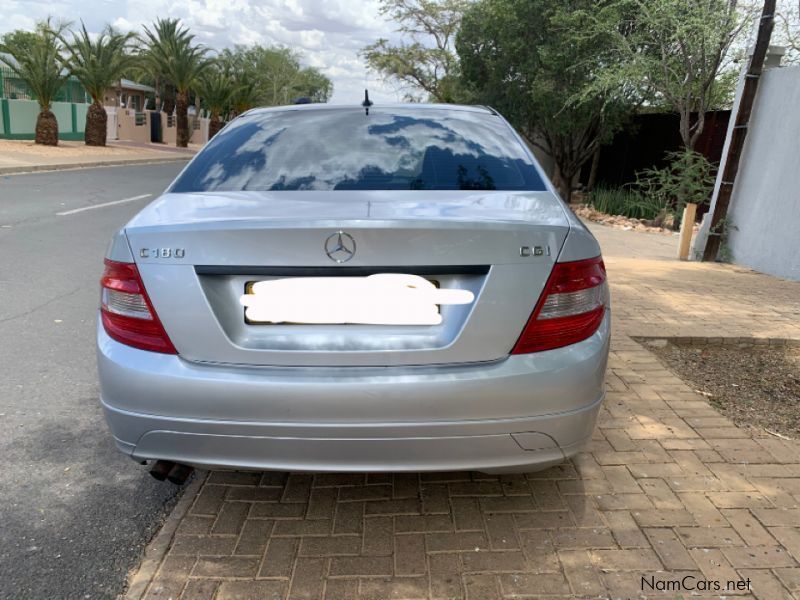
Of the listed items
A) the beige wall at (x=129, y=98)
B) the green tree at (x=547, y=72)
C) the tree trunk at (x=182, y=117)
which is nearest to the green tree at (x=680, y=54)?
the green tree at (x=547, y=72)

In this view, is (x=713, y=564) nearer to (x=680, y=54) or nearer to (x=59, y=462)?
(x=59, y=462)

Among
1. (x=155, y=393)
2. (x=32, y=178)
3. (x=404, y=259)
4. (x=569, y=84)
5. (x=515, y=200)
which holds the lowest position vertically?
(x=32, y=178)

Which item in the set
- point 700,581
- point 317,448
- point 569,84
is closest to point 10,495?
point 317,448

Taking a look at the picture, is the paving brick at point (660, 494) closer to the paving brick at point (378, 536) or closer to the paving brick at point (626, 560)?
the paving brick at point (626, 560)

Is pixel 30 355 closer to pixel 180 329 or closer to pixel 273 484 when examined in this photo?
pixel 273 484

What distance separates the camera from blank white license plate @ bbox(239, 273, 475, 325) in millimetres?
2090

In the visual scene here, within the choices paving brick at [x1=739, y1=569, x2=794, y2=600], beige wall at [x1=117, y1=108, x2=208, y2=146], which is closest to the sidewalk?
beige wall at [x1=117, y1=108, x2=208, y2=146]

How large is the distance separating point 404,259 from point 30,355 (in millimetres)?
3385

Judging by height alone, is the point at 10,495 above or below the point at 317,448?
below

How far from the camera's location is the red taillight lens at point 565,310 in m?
2.15

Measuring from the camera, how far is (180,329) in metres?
2.13

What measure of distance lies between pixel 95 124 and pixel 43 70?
4.08m

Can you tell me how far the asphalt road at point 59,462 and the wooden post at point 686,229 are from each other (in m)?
8.00

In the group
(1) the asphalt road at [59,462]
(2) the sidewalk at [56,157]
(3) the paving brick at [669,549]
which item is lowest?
(2) the sidewalk at [56,157]
